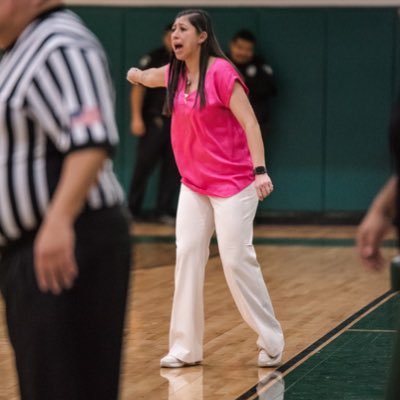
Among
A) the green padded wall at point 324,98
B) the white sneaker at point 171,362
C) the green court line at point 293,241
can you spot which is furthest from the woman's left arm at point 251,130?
the green padded wall at point 324,98

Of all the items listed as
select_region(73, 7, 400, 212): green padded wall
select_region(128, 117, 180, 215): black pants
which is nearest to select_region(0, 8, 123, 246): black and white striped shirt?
select_region(128, 117, 180, 215): black pants

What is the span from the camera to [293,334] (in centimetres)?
764

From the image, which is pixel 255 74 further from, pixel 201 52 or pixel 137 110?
pixel 201 52

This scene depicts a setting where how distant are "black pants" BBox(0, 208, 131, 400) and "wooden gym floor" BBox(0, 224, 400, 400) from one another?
251cm

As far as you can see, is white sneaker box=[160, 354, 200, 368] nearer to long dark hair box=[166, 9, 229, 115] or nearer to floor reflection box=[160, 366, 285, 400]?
floor reflection box=[160, 366, 285, 400]

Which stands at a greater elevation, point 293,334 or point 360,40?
point 360,40

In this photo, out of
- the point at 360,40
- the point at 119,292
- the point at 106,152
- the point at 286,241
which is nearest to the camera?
the point at 106,152

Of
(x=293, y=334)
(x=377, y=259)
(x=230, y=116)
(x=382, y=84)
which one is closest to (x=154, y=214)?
(x=382, y=84)

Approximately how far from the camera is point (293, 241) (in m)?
13.5

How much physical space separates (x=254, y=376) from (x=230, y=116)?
55.2 inches

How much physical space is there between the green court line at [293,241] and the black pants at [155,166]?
4.86ft

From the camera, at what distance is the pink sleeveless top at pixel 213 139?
20.9ft

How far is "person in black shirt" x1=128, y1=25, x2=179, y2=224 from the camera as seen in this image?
14.9 metres

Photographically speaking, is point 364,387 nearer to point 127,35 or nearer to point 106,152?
point 106,152
